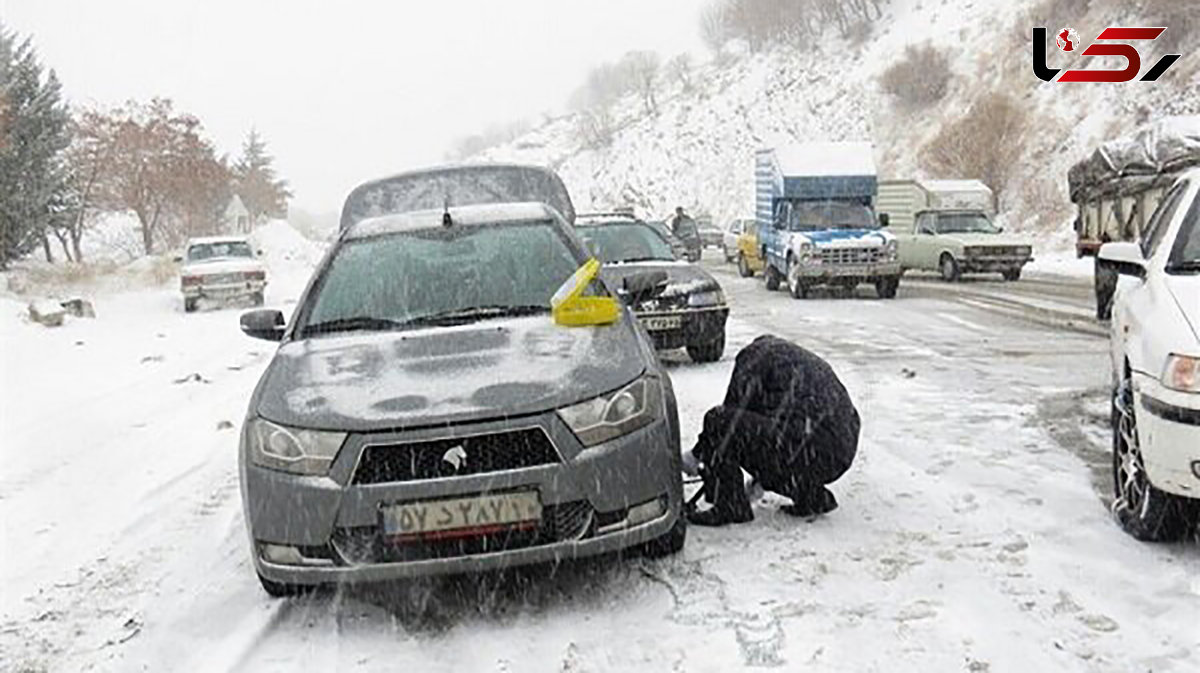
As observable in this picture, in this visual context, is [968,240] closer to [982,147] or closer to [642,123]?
[982,147]

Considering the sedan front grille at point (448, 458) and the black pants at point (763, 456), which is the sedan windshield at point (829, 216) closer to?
the black pants at point (763, 456)

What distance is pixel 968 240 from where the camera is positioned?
22.9 m

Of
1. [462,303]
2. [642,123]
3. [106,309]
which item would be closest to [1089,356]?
[462,303]

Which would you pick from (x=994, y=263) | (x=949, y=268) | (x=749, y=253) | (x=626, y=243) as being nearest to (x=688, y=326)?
(x=626, y=243)

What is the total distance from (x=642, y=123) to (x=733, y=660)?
85200 millimetres

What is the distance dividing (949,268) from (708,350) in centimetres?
1379

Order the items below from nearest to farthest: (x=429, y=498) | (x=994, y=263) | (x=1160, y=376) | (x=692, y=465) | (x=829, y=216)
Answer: (x=429, y=498) < (x=1160, y=376) < (x=692, y=465) < (x=829, y=216) < (x=994, y=263)

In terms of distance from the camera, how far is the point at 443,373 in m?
4.37

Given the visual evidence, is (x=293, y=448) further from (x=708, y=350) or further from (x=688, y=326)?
(x=708, y=350)

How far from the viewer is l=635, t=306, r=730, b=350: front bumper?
1083cm

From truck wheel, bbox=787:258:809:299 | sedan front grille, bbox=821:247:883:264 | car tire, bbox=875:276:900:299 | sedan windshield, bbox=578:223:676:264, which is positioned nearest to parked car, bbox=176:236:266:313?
truck wheel, bbox=787:258:809:299

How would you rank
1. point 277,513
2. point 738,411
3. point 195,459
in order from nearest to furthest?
point 277,513
point 738,411
point 195,459

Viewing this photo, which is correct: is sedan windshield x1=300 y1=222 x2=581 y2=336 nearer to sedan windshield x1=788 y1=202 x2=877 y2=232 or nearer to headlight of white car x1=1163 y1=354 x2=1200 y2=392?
headlight of white car x1=1163 y1=354 x2=1200 y2=392

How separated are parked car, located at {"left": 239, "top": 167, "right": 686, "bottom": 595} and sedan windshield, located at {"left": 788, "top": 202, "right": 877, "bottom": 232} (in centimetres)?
1621
